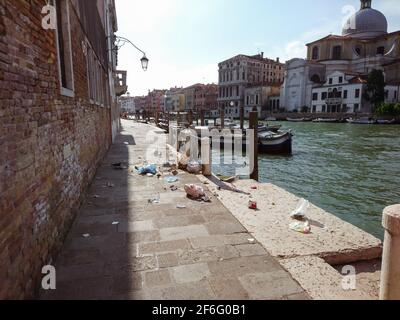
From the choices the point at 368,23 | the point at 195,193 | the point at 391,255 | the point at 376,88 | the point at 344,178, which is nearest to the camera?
the point at 391,255

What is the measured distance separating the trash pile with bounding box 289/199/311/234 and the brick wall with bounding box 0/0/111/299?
2.98m

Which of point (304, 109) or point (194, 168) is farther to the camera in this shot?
point (304, 109)

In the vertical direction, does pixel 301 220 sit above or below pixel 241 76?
below

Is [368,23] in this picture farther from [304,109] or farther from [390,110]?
[390,110]

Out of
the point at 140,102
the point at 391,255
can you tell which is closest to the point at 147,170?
the point at 391,255

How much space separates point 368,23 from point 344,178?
A: 68632 mm

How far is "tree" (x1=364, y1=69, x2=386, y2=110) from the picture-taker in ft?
161

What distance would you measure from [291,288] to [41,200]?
240cm

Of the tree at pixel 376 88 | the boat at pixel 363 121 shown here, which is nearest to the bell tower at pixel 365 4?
the tree at pixel 376 88

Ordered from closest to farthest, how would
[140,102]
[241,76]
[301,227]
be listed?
[301,227]
[241,76]
[140,102]

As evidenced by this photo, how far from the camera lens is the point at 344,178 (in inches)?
Result: 486

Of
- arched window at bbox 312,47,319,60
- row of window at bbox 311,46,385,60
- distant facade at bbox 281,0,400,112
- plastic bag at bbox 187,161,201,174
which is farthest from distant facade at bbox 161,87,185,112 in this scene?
plastic bag at bbox 187,161,201,174
